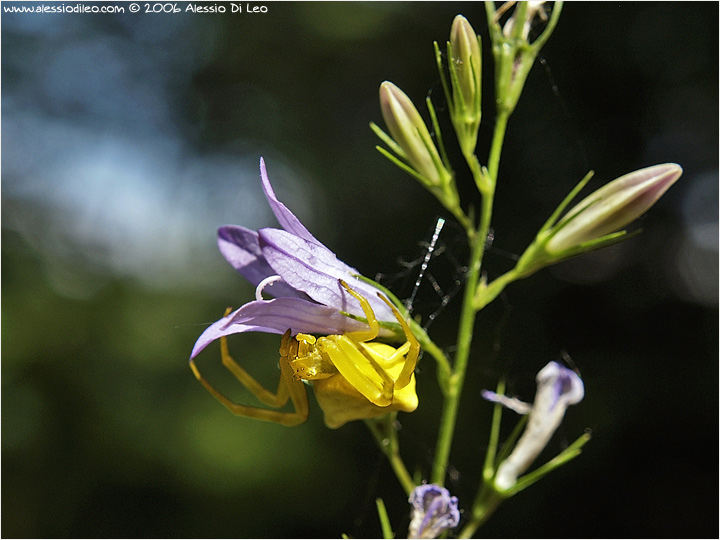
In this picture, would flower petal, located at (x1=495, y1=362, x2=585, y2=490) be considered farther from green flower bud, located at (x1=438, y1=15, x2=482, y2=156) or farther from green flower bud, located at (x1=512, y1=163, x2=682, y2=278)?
green flower bud, located at (x1=438, y1=15, x2=482, y2=156)

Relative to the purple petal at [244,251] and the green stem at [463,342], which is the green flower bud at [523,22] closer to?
the green stem at [463,342]

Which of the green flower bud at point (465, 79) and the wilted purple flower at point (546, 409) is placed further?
the wilted purple flower at point (546, 409)

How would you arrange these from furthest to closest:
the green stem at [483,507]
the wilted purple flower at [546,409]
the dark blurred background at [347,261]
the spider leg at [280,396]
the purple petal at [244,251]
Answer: the dark blurred background at [347,261], the wilted purple flower at [546,409], the green stem at [483,507], the purple petal at [244,251], the spider leg at [280,396]

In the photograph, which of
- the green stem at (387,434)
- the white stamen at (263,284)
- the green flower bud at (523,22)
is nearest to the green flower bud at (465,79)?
the green flower bud at (523,22)

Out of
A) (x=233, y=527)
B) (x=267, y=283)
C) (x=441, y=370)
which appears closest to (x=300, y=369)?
(x=267, y=283)

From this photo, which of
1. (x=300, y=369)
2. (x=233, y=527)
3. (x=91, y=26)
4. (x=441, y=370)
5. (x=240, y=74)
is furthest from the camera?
(x=91, y=26)

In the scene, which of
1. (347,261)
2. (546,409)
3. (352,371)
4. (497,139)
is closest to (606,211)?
(497,139)

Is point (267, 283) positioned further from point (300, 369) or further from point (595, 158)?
point (595, 158)
